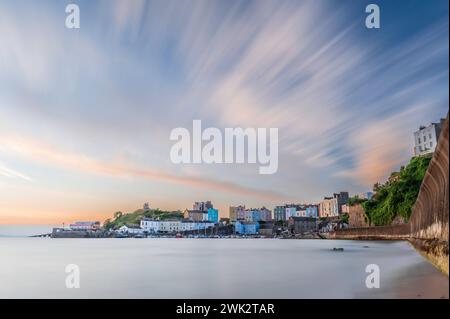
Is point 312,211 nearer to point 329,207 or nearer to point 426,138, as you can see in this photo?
point 329,207

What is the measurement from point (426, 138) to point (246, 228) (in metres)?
104

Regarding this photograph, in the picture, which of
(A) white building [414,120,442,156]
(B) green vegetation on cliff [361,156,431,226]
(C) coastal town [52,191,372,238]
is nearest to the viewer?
(B) green vegetation on cliff [361,156,431,226]

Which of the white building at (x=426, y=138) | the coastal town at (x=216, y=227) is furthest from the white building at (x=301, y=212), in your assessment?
the white building at (x=426, y=138)

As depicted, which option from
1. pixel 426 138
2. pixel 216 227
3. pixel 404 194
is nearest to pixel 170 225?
pixel 216 227

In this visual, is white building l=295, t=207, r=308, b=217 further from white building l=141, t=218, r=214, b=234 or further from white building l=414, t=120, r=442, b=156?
white building l=414, t=120, r=442, b=156

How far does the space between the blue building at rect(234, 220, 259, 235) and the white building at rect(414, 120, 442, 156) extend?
9799 centimetres

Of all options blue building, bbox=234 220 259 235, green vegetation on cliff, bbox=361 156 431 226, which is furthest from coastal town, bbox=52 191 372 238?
green vegetation on cliff, bbox=361 156 431 226

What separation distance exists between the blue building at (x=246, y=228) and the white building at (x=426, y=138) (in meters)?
98.0

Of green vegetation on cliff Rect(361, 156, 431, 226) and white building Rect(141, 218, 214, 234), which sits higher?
green vegetation on cliff Rect(361, 156, 431, 226)

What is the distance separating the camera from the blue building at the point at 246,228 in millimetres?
168750

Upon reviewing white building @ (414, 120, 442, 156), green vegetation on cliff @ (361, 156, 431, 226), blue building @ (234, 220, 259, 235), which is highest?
white building @ (414, 120, 442, 156)

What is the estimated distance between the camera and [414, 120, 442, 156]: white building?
71.3 meters

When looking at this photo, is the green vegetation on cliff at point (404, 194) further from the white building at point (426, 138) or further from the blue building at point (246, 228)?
the blue building at point (246, 228)
